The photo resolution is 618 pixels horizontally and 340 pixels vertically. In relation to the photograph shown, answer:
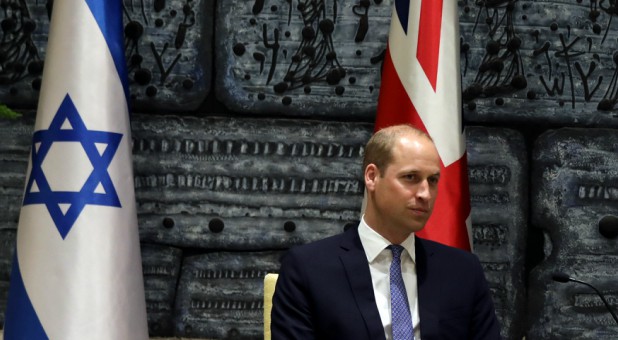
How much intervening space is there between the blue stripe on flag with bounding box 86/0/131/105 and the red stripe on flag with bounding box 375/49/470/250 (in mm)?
842

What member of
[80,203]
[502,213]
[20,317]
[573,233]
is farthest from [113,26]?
[573,233]

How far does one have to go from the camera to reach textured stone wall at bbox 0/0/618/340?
3.65 m

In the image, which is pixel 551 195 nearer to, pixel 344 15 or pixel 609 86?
pixel 609 86

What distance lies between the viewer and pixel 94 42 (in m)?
3.16

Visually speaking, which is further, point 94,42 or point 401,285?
point 94,42

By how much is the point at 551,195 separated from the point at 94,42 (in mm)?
1696

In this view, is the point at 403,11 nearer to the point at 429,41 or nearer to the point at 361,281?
the point at 429,41

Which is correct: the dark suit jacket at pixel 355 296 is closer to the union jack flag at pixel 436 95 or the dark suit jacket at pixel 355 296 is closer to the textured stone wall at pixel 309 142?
the union jack flag at pixel 436 95

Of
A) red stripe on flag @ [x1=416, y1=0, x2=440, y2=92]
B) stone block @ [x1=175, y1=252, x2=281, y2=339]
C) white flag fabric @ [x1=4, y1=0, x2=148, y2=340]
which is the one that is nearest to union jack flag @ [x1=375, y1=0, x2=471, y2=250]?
red stripe on flag @ [x1=416, y1=0, x2=440, y2=92]

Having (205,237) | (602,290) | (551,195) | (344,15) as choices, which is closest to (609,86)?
(551,195)

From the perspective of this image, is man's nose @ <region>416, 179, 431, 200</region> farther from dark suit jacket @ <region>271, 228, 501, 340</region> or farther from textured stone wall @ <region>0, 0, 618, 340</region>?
textured stone wall @ <region>0, 0, 618, 340</region>

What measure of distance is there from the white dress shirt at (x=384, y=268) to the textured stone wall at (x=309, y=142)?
1309 mm

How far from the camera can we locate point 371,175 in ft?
7.52

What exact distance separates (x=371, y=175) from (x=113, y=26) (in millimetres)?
1285
